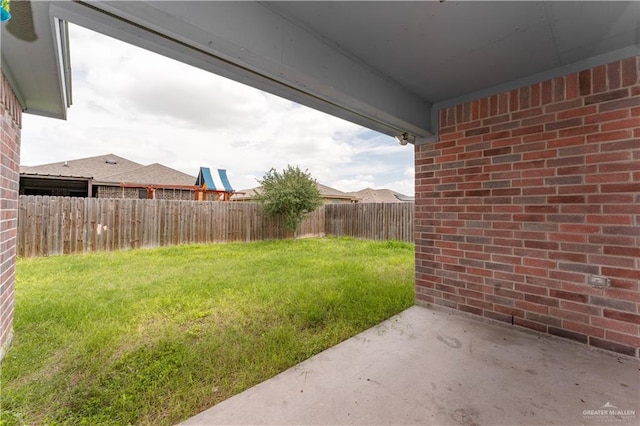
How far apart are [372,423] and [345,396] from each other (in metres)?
0.25

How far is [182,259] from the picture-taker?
20.0 feet

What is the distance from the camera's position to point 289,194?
955 centimetres

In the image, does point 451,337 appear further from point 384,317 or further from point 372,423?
point 372,423

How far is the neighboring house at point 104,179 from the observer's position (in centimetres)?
1090

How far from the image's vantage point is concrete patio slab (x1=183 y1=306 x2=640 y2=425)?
1432mm

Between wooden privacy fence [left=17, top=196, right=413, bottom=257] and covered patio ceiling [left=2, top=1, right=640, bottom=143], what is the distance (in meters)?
5.63

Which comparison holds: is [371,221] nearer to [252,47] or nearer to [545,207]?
[545,207]

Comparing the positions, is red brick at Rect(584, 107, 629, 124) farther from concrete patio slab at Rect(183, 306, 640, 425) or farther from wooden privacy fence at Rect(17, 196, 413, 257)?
wooden privacy fence at Rect(17, 196, 413, 257)

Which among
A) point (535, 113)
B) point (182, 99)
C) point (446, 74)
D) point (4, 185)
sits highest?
point (182, 99)

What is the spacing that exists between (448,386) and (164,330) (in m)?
2.55

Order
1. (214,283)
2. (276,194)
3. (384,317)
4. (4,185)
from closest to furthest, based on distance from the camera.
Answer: (4,185)
(384,317)
(214,283)
(276,194)

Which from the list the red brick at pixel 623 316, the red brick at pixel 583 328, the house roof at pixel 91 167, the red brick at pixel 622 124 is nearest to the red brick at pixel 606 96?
the red brick at pixel 622 124

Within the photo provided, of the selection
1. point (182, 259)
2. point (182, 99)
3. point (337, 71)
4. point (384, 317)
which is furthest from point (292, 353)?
point (182, 99)

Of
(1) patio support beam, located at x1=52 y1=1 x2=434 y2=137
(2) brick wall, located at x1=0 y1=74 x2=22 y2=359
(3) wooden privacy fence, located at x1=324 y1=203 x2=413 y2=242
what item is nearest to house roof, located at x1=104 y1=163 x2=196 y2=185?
(3) wooden privacy fence, located at x1=324 y1=203 x2=413 y2=242
